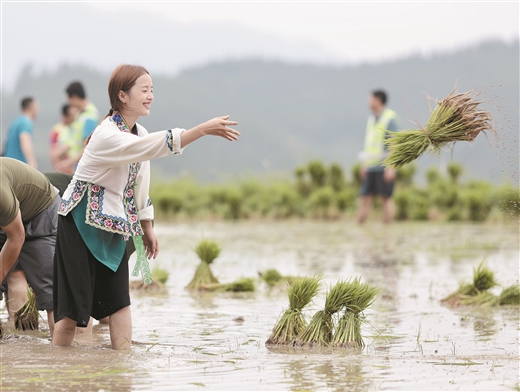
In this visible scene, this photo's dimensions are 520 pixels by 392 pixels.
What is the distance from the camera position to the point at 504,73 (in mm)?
73812

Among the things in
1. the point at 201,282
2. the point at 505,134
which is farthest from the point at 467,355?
the point at 201,282

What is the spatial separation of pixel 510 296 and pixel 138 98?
3.73m

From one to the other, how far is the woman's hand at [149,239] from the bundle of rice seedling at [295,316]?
0.92 metres

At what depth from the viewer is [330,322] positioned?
17.4ft

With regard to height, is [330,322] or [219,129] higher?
[219,129]

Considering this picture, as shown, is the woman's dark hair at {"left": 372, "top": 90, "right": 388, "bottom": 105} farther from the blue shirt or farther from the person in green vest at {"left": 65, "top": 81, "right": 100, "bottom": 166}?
the blue shirt

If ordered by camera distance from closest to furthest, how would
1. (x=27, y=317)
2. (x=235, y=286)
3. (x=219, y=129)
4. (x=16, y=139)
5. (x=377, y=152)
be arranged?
(x=219, y=129) → (x=27, y=317) → (x=235, y=286) → (x=16, y=139) → (x=377, y=152)

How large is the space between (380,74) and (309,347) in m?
82.1

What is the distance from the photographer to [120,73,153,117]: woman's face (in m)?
4.77

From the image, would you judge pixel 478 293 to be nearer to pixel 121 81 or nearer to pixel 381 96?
pixel 121 81

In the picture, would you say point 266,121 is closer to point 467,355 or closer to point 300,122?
point 300,122

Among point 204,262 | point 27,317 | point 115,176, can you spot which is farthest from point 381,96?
point 115,176

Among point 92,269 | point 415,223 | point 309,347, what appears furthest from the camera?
point 415,223

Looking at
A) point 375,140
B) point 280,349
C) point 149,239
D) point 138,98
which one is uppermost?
point 375,140
